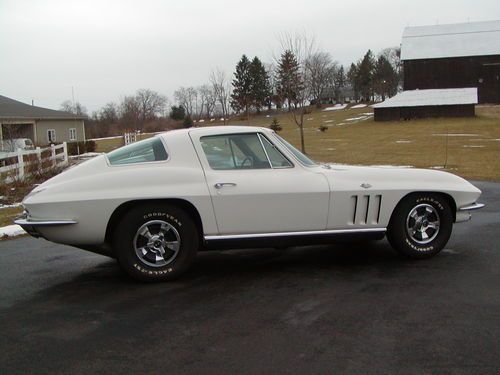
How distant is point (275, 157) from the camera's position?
534 cm

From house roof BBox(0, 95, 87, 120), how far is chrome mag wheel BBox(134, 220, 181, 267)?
4157 centimetres

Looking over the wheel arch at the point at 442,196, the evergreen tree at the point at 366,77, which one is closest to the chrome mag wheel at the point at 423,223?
the wheel arch at the point at 442,196

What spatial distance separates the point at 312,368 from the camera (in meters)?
3.20

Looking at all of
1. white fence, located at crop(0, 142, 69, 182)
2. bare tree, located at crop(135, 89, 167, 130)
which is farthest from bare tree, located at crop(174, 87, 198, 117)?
white fence, located at crop(0, 142, 69, 182)

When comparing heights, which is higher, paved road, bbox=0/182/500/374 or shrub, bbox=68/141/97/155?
shrub, bbox=68/141/97/155

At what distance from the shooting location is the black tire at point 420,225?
5516 millimetres

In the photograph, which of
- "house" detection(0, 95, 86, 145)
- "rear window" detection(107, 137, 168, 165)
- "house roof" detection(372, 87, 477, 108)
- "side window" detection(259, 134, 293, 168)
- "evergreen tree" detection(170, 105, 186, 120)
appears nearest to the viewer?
"rear window" detection(107, 137, 168, 165)

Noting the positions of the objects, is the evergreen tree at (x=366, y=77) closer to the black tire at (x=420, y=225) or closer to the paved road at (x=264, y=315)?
the black tire at (x=420, y=225)

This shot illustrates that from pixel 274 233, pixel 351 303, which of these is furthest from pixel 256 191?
pixel 351 303

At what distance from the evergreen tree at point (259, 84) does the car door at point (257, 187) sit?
97766 millimetres

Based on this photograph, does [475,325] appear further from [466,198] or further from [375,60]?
[375,60]

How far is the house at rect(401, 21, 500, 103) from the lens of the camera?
67500mm

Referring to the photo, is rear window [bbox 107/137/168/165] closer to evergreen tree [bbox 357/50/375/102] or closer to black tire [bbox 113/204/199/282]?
black tire [bbox 113/204/199/282]

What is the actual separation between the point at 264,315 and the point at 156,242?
1450 millimetres
